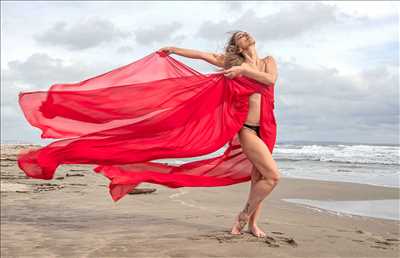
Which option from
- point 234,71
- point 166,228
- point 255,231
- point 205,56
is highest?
point 205,56

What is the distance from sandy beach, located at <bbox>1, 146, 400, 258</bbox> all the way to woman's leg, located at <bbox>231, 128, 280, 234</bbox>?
1.80 feet

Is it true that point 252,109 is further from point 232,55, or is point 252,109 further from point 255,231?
point 255,231

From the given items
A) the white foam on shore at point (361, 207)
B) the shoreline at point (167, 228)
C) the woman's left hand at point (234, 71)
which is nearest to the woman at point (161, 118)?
the woman's left hand at point (234, 71)

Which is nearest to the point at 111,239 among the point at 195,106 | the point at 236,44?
the point at 195,106

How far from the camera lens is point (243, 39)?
5.73 meters

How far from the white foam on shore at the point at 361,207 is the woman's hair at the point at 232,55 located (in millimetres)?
4533

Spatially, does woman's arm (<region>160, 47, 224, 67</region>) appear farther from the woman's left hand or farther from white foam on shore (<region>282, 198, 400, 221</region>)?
white foam on shore (<region>282, 198, 400, 221</region>)

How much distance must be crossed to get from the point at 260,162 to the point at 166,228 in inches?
63.7

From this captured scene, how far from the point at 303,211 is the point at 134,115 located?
15.8 feet

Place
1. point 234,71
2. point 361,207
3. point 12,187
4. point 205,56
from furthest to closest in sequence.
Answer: point 12,187 → point 361,207 → point 205,56 → point 234,71

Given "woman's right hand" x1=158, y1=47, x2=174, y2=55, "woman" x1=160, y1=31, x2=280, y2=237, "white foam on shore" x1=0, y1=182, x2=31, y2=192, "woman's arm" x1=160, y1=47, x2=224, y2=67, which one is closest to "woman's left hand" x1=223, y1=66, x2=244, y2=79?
"woman" x1=160, y1=31, x2=280, y2=237

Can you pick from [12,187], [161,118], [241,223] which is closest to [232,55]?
[161,118]

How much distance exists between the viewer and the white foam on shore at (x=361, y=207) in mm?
9266

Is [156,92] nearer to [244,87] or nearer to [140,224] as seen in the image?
[244,87]
